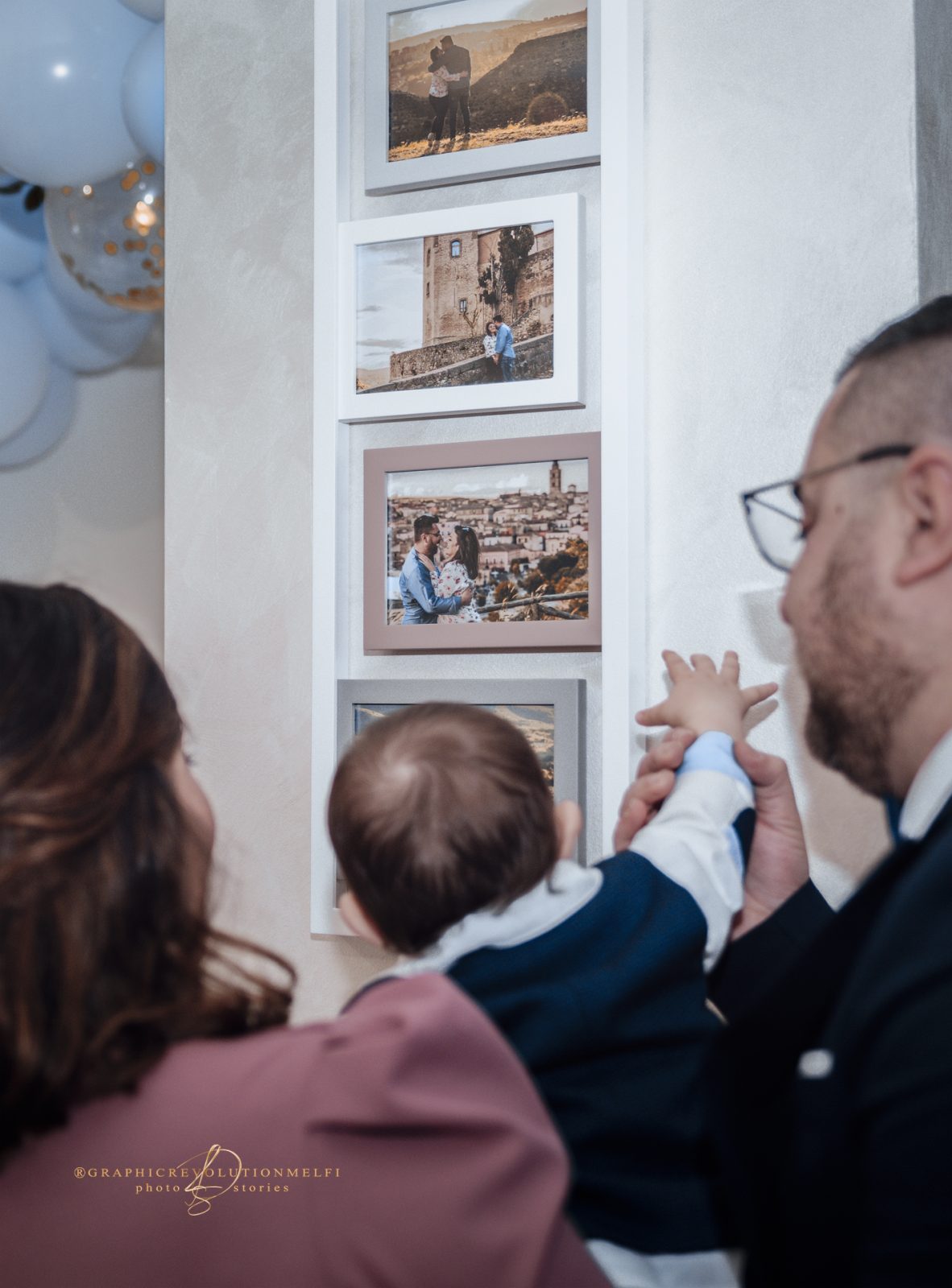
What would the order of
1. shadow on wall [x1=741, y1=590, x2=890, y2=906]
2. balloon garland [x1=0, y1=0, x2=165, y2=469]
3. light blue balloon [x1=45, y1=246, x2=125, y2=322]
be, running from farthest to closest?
light blue balloon [x1=45, y1=246, x2=125, y2=322] → balloon garland [x1=0, y1=0, x2=165, y2=469] → shadow on wall [x1=741, y1=590, x2=890, y2=906]

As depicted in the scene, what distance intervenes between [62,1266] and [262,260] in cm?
131

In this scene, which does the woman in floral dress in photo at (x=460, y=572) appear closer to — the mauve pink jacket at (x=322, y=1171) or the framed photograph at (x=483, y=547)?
the framed photograph at (x=483, y=547)

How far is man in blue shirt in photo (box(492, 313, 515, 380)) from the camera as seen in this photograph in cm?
148

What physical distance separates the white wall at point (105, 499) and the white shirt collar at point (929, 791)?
220 centimetres

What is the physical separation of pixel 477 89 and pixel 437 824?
95cm

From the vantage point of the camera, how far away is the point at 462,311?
1512 millimetres

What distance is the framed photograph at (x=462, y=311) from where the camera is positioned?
4.74 feet

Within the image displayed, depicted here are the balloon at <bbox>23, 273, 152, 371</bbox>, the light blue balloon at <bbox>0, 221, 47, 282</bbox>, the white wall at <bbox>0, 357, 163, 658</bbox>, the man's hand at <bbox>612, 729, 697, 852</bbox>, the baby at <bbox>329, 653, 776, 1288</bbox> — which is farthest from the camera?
the white wall at <bbox>0, 357, 163, 658</bbox>

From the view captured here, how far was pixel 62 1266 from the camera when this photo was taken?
0.69 metres

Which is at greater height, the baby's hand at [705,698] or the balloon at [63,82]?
the balloon at [63,82]

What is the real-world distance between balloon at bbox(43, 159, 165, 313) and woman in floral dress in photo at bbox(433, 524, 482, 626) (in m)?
0.91

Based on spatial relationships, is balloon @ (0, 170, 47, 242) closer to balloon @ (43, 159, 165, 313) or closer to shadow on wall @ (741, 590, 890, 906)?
balloon @ (43, 159, 165, 313)

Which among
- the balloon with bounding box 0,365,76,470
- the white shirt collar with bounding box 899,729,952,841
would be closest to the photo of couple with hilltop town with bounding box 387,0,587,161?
the white shirt collar with bounding box 899,729,952,841
